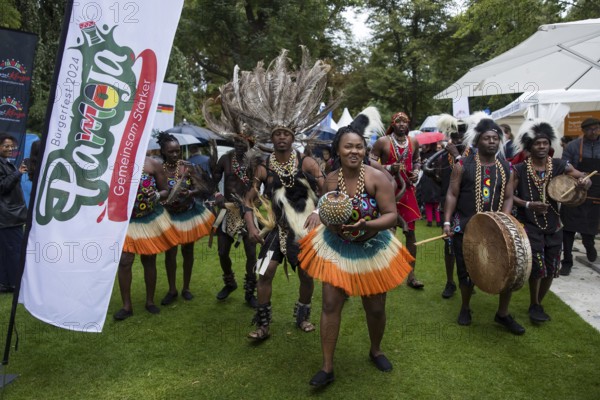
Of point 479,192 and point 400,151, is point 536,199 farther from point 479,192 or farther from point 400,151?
point 400,151

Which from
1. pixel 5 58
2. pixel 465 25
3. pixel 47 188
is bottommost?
pixel 47 188

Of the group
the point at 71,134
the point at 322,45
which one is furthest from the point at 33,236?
the point at 322,45

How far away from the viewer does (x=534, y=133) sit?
486 cm

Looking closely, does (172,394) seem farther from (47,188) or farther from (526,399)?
(526,399)

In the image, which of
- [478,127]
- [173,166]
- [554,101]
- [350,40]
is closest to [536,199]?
[478,127]

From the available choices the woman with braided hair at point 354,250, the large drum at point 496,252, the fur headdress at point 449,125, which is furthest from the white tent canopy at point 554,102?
the woman with braided hair at point 354,250

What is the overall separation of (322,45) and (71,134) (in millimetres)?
20439

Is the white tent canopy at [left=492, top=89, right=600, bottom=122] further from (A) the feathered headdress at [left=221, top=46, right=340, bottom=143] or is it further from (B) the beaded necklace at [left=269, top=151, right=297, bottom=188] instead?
(B) the beaded necklace at [left=269, top=151, right=297, bottom=188]

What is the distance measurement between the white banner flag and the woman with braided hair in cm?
143

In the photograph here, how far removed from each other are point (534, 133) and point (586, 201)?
2284 mm

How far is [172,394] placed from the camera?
11.4 feet

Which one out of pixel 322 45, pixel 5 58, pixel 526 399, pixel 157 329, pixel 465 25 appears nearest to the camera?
pixel 526 399

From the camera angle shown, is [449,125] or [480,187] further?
[449,125]

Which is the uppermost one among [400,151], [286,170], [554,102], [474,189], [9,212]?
[554,102]
